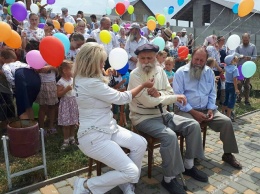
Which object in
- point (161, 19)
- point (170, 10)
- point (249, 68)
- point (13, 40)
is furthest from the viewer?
point (170, 10)

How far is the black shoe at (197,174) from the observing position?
3184 mm

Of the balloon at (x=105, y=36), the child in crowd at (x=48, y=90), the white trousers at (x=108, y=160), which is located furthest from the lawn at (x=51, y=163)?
the balloon at (x=105, y=36)

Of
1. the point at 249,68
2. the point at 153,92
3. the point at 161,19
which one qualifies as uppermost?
the point at 161,19

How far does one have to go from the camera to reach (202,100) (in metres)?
3.75

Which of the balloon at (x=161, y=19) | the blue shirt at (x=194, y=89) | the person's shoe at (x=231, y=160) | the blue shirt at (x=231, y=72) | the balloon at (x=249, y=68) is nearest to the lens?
the person's shoe at (x=231, y=160)

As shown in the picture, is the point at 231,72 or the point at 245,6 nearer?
the point at 245,6

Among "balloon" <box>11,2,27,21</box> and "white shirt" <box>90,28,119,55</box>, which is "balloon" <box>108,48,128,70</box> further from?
"balloon" <box>11,2,27,21</box>

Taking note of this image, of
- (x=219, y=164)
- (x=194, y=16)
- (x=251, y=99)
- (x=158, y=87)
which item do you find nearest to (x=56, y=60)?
(x=158, y=87)

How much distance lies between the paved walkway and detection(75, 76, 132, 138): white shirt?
0.91 meters

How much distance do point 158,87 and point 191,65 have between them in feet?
2.65

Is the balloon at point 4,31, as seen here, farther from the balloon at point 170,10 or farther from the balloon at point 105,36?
the balloon at point 170,10

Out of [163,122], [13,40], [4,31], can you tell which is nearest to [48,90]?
[13,40]

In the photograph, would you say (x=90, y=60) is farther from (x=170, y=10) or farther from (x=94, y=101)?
(x=170, y=10)

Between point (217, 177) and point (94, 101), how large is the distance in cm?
199
